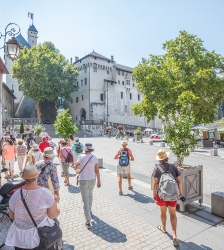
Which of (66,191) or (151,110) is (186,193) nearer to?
(66,191)

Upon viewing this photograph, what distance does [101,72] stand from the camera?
53594mm

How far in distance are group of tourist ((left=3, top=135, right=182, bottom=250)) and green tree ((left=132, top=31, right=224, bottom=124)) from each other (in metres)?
18.7

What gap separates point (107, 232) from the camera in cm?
475

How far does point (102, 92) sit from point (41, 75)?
16.9m

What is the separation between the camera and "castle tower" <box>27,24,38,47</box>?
68.8 metres

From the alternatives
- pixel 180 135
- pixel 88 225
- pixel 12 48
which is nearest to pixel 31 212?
pixel 88 225

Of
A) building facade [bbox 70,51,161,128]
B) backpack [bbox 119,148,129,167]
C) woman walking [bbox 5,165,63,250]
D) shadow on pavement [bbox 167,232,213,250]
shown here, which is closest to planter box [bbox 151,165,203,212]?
shadow on pavement [bbox 167,232,213,250]

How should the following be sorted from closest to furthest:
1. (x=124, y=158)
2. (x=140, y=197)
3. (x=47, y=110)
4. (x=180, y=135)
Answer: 1. (x=180, y=135)
2. (x=140, y=197)
3. (x=124, y=158)
4. (x=47, y=110)

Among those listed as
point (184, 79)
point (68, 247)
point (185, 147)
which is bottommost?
point (68, 247)

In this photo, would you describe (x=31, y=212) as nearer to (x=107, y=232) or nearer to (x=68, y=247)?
(x=68, y=247)

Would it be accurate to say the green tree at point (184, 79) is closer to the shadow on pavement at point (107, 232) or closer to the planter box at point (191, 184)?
the planter box at point (191, 184)

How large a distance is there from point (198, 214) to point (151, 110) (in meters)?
21.8

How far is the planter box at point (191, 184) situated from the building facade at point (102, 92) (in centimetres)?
4547

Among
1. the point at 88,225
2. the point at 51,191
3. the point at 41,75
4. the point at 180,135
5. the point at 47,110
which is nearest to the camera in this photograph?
the point at 51,191
